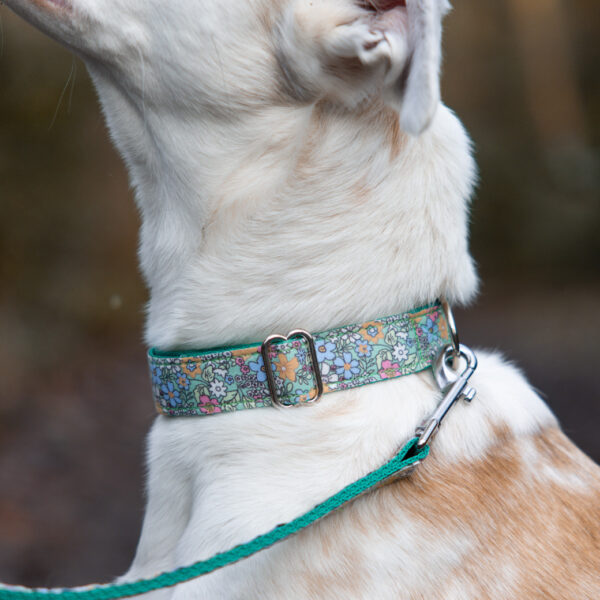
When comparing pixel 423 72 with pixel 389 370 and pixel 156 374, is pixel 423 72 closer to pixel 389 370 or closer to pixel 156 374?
pixel 389 370

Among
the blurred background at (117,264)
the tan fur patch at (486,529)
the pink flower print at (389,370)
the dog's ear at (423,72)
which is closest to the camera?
the dog's ear at (423,72)

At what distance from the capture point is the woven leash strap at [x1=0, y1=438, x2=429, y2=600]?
143 centimetres

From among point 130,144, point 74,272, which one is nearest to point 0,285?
point 74,272

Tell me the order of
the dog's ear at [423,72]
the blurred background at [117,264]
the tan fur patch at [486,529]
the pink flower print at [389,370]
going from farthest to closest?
the blurred background at [117,264] → the pink flower print at [389,370] → the tan fur patch at [486,529] → the dog's ear at [423,72]

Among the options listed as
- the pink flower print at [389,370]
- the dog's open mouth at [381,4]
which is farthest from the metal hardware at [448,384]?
the dog's open mouth at [381,4]

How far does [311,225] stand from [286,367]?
35cm

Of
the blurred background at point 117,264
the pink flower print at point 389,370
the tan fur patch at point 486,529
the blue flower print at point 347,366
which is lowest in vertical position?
the blurred background at point 117,264

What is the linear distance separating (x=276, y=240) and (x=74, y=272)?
4.51m

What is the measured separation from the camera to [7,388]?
5758 mm

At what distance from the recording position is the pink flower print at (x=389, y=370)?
168cm

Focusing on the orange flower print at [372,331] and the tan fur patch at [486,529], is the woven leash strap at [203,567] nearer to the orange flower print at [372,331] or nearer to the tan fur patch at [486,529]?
the tan fur patch at [486,529]

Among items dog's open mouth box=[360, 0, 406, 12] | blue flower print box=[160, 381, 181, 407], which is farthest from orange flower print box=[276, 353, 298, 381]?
dog's open mouth box=[360, 0, 406, 12]

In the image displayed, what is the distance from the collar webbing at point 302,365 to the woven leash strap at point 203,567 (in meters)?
0.24

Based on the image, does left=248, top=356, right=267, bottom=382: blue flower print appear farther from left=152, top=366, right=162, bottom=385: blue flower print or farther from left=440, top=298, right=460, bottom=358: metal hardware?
left=440, top=298, right=460, bottom=358: metal hardware
